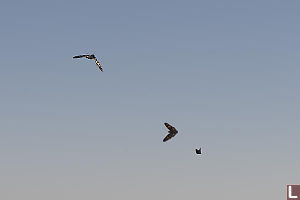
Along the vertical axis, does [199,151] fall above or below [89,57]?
below

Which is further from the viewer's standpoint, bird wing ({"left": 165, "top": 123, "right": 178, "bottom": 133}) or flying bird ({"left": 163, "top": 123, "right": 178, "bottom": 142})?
bird wing ({"left": 165, "top": 123, "right": 178, "bottom": 133})

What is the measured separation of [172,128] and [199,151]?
7079mm

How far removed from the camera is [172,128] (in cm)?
14212

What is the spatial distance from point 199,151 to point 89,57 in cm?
2639

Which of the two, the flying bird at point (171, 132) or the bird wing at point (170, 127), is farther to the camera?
the bird wing at point (170, 127)

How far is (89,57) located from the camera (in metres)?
136

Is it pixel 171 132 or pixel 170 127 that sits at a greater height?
pixel 170 127

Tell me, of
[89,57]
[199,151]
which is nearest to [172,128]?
[199,151]

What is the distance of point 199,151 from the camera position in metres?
139

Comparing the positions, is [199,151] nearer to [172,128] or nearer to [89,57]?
[172,128]

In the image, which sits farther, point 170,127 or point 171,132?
point 170,127
